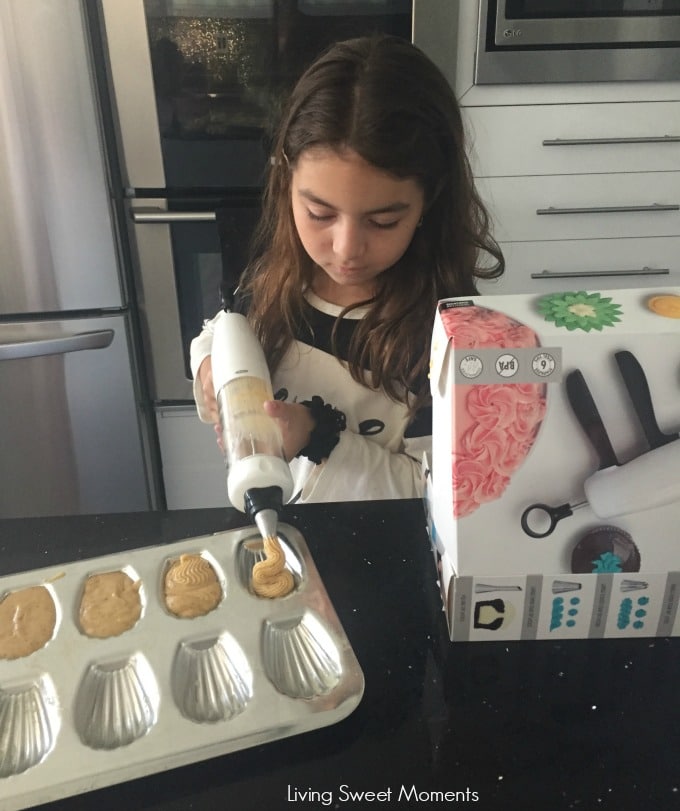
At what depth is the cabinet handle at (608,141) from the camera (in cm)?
148

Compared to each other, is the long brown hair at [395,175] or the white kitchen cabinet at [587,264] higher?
the long brown hair at [395,175]

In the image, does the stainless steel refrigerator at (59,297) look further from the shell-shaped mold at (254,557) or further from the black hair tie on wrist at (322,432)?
the shell-shaped mold at (254,557)

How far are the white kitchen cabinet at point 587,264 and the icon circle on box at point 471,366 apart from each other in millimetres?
1122

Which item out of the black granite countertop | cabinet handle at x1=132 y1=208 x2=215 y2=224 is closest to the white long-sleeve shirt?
the black granite countertop

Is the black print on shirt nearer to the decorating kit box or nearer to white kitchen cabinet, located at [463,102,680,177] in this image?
the decorating kit box

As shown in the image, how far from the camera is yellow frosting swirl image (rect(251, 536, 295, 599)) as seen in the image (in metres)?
0.63

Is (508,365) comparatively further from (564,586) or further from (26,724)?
(26,724)

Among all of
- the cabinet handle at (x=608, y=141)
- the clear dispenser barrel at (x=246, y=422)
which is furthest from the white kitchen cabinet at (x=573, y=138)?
the clear dispenser barrel at (x=246, y=422)

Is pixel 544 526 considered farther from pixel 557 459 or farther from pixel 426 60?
pixel 426 60

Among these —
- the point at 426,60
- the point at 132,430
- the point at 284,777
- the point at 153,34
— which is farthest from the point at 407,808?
the point at 153,34

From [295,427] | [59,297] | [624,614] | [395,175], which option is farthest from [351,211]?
[59,297]

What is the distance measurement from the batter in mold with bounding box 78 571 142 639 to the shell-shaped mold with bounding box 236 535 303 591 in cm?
9

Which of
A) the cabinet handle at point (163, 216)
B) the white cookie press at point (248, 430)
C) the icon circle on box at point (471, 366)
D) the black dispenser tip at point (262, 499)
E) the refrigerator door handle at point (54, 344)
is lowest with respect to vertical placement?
the refrigerator door handle at point (54, 344)

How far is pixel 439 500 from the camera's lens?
61cm
